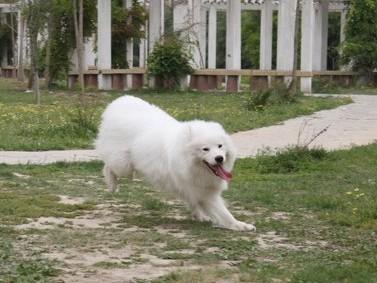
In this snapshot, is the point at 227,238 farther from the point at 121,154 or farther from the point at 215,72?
the point at 215,72

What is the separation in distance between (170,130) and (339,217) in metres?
1.81

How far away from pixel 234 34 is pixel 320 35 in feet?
35.0

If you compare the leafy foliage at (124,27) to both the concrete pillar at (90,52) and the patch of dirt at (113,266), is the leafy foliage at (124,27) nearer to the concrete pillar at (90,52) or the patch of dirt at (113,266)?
the concrete pillar at (90,52)

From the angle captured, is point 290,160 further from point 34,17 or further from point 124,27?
point 124,27

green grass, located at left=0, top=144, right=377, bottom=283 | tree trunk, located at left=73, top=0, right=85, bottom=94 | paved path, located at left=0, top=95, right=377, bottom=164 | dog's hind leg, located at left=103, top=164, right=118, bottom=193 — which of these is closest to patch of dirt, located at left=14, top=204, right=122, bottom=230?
green grass, located at left=0, top=144, right=377, bottom=283

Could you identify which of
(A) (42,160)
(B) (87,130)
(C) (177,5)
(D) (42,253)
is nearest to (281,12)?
(C) (177,5)

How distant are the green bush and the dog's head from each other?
910 inches

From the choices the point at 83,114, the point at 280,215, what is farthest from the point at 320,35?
the point at 280,215

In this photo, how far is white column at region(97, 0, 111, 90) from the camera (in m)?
31.2

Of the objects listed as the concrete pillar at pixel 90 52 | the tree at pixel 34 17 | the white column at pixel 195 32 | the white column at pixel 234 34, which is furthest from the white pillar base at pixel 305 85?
the tree at pixel 34 17

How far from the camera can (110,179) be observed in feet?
29.8

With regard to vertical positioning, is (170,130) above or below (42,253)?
above

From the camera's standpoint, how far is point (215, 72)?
31.7 metres

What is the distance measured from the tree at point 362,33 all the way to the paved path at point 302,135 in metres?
12.8
